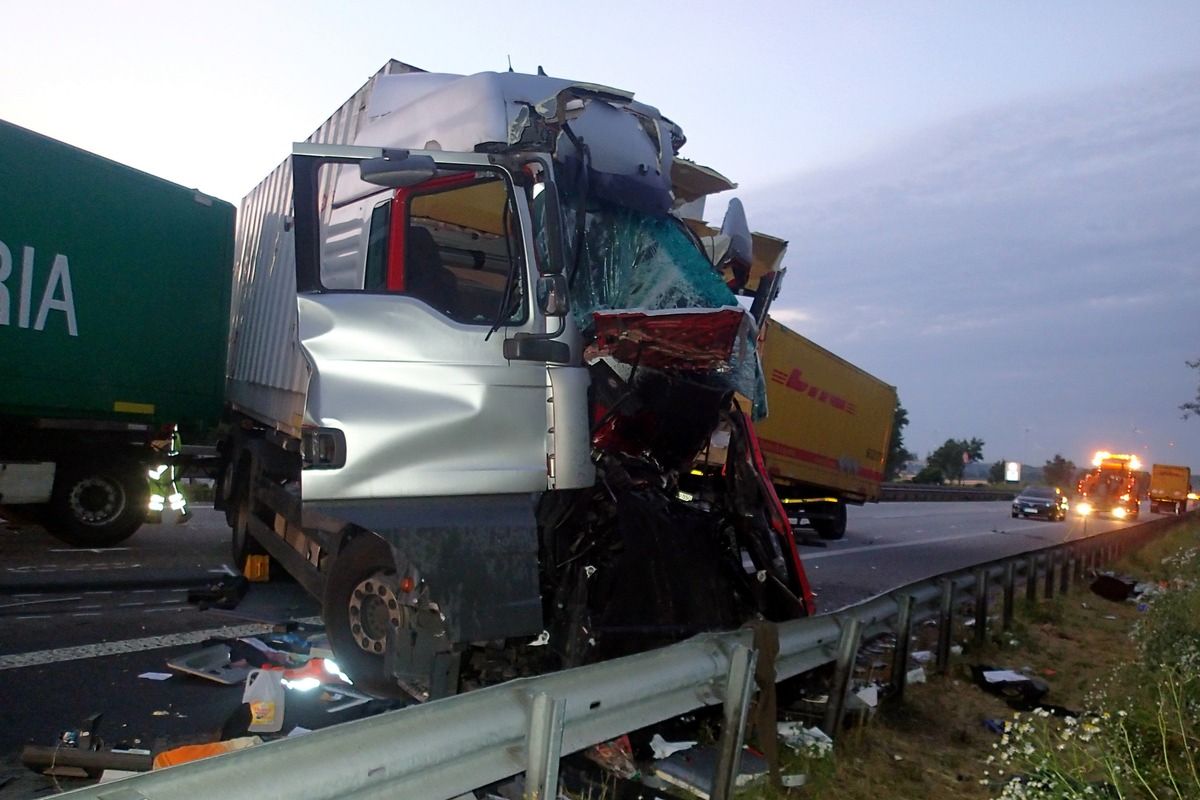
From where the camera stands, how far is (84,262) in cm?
810

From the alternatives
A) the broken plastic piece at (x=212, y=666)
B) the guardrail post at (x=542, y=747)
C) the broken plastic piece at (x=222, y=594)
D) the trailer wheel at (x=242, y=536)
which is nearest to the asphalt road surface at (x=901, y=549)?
the broken plastic piece at (x=212, y=666)

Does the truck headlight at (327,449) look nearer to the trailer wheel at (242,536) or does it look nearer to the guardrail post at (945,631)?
the trailer wheel at (242,536)

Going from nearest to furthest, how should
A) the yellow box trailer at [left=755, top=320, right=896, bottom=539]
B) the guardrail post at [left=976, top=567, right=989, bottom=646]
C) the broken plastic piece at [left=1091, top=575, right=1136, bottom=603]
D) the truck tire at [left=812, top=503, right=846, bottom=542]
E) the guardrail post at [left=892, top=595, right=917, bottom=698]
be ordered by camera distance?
the guardrail post at [left=892, top=595, right=917, bottom=698]
the guardrail post at [left=976, top=567, right=989, bottom=646]
the broken plastic piece at [left=1091, top=575, right=1136, bottom=603]
the yellow box trailer at [left=755, top=320, right=896, bottom=539]
the truck tire at [left=812, top=503, right=846, bottom=542]

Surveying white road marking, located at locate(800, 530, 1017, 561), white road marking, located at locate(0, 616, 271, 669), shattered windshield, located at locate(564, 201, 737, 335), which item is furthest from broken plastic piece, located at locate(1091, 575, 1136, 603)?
white road marking, located at locate(0, 616, 271, 669)

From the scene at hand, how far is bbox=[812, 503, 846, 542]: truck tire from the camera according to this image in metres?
16.5

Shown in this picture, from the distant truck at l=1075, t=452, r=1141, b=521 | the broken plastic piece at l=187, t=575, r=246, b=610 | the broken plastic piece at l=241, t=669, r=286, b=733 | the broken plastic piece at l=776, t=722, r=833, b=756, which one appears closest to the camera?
the broken plastic piece at l=241, t=669, r=286, b=733

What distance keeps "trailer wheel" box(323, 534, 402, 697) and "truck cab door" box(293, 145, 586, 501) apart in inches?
20.6

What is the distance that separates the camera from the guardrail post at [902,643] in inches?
206

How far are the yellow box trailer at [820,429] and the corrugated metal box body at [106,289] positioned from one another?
7383 millimetres

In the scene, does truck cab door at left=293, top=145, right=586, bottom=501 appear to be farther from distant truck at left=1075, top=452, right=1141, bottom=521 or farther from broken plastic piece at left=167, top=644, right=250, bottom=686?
distant truck at left=1075, top=452, right=1141, bottom=521

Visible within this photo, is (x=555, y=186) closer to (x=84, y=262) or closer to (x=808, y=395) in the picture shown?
(x=84, y=262)

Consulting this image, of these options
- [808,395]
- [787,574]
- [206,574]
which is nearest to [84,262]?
[206,574]

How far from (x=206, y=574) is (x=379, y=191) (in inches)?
187

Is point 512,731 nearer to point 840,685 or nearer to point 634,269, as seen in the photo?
point 840,685
